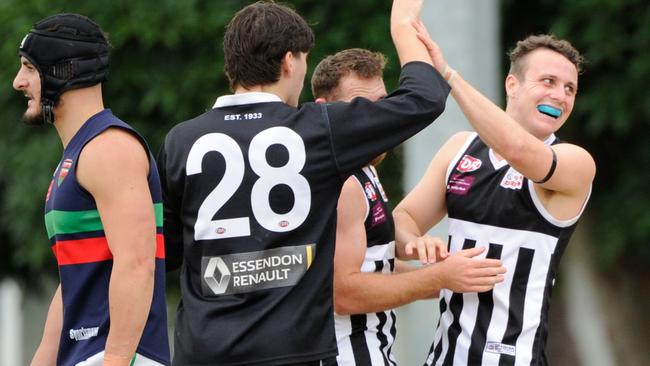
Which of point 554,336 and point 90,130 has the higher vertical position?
point 90,130

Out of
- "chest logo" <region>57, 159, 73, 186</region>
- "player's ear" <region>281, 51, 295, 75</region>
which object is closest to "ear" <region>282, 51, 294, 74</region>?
"player's ear" <region>281, 51, 295, 75</region>

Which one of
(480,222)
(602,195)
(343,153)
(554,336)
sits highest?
(343,153)

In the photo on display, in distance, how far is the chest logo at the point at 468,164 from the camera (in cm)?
493

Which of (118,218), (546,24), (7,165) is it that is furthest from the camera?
(7,165)

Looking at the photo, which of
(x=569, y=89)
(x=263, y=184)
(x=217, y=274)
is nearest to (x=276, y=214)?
(x=263, y=184)

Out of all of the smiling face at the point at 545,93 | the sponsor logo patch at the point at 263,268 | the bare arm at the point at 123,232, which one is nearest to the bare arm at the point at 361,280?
the sponsor logo patch at the point at 263,268

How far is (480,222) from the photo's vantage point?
481 centimetres

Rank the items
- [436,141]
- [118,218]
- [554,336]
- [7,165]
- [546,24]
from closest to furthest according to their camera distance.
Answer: [118,218] < [436,141] < [546,24] < [7,165] < [554,336]

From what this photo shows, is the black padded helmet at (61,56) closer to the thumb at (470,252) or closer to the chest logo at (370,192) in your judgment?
the chest logo at (370,192)

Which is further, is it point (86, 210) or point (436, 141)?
point (436, 141)

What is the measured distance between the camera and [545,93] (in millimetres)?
4828

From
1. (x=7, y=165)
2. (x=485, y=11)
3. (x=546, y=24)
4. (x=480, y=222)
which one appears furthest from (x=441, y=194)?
(x=7, y=165)

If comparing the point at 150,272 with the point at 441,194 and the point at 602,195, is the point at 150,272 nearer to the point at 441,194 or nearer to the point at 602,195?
the point at 441,194

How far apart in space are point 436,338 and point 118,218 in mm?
1571
